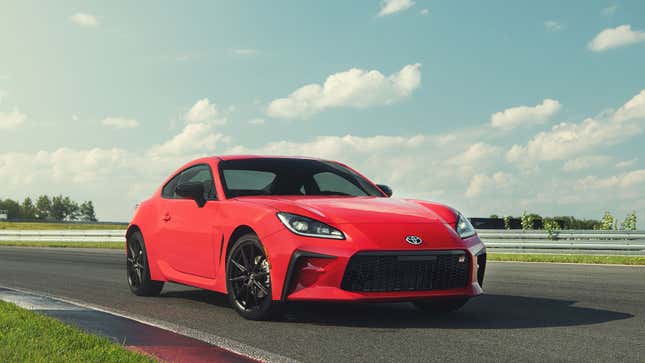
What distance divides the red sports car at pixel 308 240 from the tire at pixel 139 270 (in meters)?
0.54

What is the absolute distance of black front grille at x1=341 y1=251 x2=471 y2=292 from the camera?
5.80 m

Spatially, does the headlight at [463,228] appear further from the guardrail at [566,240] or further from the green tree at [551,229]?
the green tree at [551,229]

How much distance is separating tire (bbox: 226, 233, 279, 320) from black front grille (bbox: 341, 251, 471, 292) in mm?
703

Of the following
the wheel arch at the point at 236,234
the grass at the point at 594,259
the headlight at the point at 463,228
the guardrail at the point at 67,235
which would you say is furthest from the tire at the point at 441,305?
the guardrail at the point at 67,235

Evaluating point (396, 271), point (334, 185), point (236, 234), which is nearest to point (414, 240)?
point (396, 271)

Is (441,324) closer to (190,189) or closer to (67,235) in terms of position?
(190,189)

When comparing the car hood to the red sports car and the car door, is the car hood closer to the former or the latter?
the red sports car

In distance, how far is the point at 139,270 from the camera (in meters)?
8.52

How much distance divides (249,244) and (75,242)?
91.7 feet

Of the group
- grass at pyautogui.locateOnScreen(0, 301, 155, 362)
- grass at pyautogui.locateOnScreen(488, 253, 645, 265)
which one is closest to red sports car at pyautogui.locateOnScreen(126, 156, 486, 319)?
grass at pyautogui.locateOnScreen(0, 301, 155, 362)

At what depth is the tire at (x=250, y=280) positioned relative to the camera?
6.16m

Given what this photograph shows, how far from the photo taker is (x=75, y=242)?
32406mm

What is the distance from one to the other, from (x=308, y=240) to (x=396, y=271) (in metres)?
0.72

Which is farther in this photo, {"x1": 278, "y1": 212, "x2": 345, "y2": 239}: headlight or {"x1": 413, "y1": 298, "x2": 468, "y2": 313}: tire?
Result: {"x1": 413, "y1": 298, "x2": 468, "y2": 313}: tire
